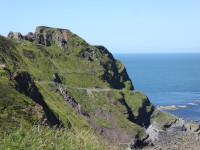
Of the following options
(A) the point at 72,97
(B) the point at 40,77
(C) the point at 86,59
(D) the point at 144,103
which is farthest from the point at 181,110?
(B) the point at 40,77

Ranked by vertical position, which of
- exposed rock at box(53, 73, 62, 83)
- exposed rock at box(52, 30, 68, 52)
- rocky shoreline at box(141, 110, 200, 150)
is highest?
exposed rock at box(52, 30, 68, 52)

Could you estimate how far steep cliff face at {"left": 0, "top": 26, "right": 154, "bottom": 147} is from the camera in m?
85.3

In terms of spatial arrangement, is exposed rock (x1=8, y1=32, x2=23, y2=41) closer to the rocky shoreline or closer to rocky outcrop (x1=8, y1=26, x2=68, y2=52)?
rocky outcrop (x1=8, y1=26, x2=68, y2=52)

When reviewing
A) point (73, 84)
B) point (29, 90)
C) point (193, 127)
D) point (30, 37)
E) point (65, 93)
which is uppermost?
point (30, 37)

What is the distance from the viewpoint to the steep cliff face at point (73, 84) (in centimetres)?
8531

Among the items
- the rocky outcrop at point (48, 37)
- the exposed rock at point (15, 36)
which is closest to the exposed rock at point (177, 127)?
the rocky outcrop at point (48, 37)

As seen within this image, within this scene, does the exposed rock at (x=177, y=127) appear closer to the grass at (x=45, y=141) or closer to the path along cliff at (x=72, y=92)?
the path along cliff at (x=72, y=92)

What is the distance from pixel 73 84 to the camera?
137m

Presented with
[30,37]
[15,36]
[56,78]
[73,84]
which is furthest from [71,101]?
[30,37]

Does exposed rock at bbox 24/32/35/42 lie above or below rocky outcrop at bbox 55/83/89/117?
above

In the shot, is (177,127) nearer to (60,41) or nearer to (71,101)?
(71,101)

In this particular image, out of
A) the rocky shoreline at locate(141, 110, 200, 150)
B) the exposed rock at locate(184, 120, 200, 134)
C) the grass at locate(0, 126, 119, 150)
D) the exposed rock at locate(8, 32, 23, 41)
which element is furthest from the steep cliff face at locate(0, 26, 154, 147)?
the grass at locate(0, 126, 119, 150)

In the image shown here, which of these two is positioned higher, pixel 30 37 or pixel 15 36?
pixel 15 36

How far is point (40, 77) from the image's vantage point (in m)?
124
